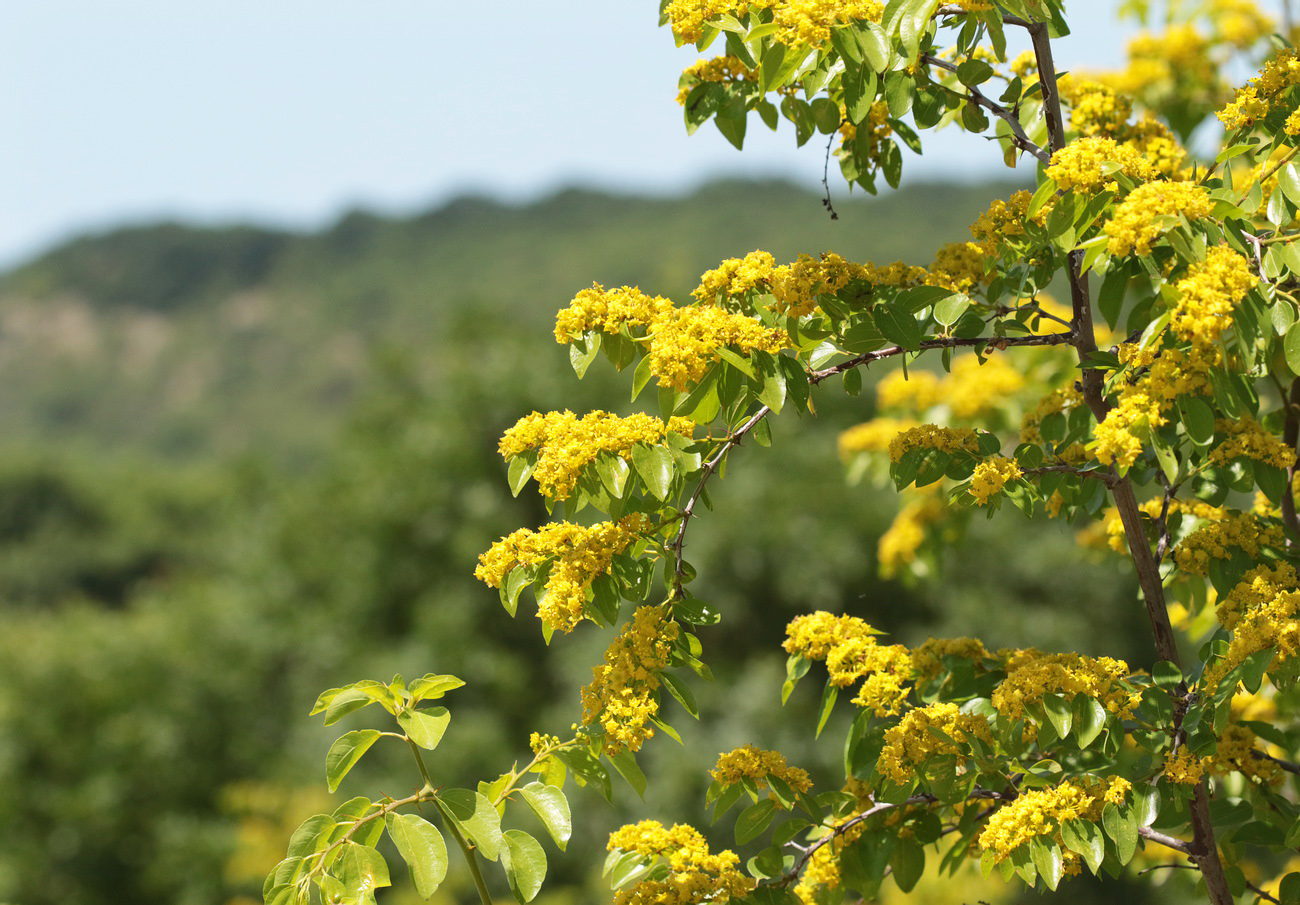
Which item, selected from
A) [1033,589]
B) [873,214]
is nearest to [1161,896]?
[1033,589]

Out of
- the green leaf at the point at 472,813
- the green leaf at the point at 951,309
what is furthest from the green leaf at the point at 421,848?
the green leaf at the point at 951,309

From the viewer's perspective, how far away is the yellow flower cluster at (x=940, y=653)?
254 cm

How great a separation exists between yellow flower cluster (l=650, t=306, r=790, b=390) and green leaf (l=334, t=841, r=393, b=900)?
1.04 meters

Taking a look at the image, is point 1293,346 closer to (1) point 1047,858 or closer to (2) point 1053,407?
(2) point 1053,407

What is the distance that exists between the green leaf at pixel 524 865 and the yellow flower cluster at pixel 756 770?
0.50 metres

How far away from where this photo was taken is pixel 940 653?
8.52ft

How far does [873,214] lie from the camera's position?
4209 centimetres

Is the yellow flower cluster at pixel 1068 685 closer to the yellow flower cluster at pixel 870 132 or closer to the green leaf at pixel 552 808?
the green leaf at pixel 552 808

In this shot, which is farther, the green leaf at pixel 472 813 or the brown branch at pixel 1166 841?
the brown branch at pixel 1166 841

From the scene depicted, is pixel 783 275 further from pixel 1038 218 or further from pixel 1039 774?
pixel 1039 774

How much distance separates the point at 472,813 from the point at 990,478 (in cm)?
121

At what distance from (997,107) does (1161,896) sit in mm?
13414

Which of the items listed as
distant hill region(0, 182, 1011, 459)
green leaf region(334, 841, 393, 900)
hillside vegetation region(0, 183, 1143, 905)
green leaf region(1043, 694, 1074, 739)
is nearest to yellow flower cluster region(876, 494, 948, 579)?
green leaf region(1043, 694, 1074, 739)

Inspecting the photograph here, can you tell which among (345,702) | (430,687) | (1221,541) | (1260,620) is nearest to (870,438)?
(1221,541)
